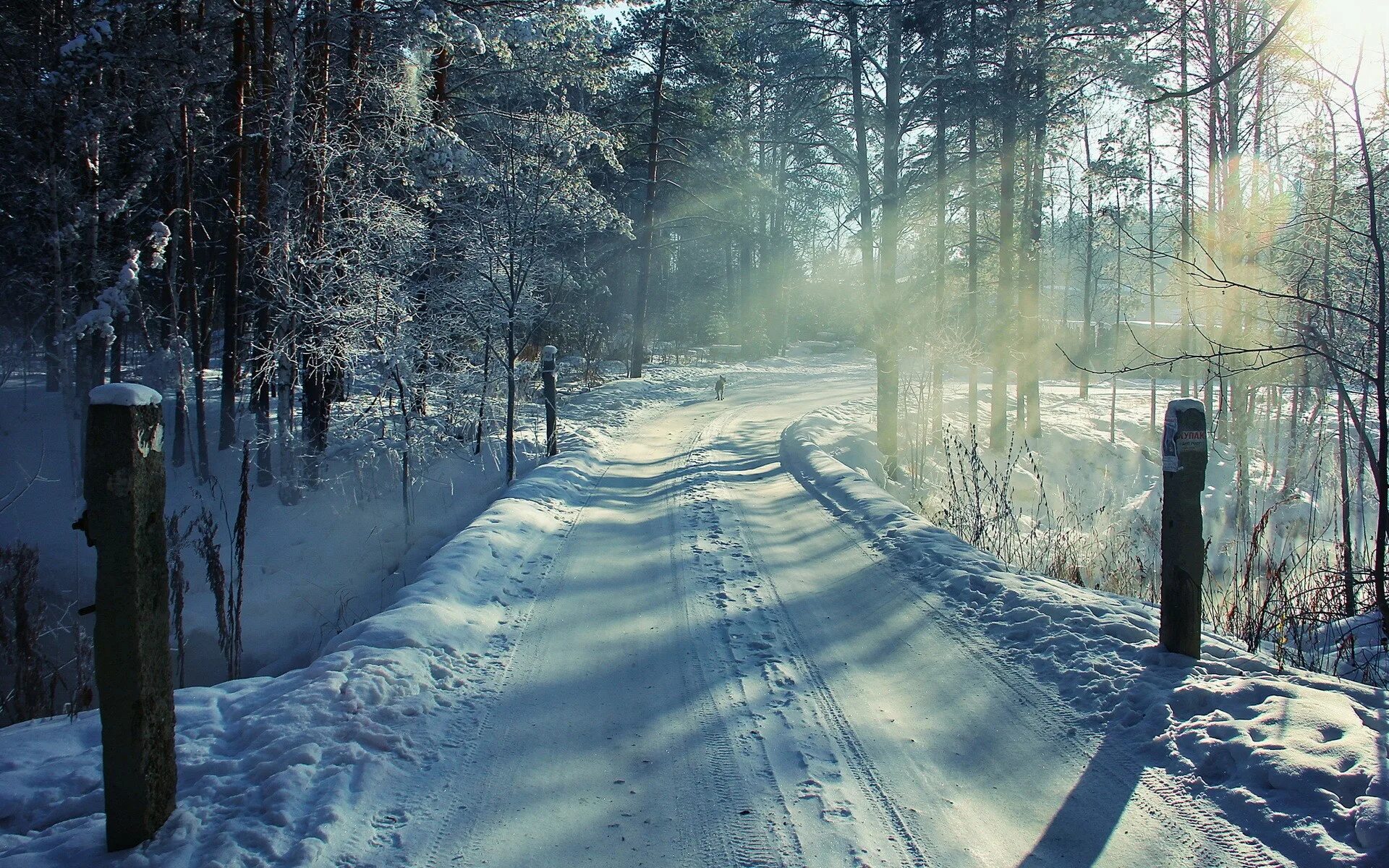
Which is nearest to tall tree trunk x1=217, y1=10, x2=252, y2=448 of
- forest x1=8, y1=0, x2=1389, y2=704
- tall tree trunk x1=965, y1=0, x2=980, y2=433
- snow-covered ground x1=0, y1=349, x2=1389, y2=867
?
forest x1=8, y1=0, x2=1389, y2=704

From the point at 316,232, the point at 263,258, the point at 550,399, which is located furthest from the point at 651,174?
the point at 263,258

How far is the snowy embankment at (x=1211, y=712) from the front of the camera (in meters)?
2.95

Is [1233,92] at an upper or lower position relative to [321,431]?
upper

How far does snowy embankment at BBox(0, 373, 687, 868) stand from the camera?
9.53ft

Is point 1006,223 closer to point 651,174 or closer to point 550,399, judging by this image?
point 550,399

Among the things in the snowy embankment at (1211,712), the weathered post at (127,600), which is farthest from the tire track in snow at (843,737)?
the weathered post at (127,600)

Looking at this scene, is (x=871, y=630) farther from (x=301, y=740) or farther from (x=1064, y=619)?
(x=301, y=740)

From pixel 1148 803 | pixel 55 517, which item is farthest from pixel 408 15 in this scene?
pixel 1148 803

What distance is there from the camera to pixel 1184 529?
439 cm

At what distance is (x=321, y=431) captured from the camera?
1304 cm

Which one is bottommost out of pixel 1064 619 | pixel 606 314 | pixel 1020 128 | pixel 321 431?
pixel 1064 619

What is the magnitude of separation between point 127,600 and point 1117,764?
A: 4.17m

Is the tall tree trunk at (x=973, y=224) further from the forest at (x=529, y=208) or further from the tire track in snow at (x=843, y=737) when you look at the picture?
the tire track in snow at (x=843, y=737)

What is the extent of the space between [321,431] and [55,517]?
6343mm
